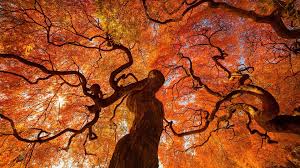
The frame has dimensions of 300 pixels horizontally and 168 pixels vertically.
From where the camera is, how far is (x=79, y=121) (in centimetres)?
1117

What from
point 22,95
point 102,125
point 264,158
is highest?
point 22,95

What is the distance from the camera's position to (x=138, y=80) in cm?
1154

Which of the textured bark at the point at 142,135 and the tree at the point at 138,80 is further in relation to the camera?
the tree at the point at 138,80

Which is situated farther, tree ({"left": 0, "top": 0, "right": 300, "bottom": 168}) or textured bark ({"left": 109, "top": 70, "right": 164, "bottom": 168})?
tree ({"left": 0, "top": 0, "right": 300, "bottom": 168})

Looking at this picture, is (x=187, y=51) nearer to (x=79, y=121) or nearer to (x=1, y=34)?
Answer: (x=79, y=121)

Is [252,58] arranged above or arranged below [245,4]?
below

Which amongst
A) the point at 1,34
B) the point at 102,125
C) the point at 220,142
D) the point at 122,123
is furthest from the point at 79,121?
the point at 220,142

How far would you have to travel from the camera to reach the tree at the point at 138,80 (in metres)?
5.92

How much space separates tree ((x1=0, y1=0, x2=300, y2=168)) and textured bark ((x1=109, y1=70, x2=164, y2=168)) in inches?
1.1

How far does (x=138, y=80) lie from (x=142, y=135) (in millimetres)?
6614

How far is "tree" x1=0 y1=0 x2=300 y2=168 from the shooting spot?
233 inches

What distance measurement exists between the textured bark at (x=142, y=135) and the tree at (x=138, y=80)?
0.03m

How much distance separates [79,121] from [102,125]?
3.87 feet

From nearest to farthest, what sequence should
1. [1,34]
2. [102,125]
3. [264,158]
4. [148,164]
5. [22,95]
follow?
[148,164] → [1,34] → [22,95] → [102,125] → [264,158]
